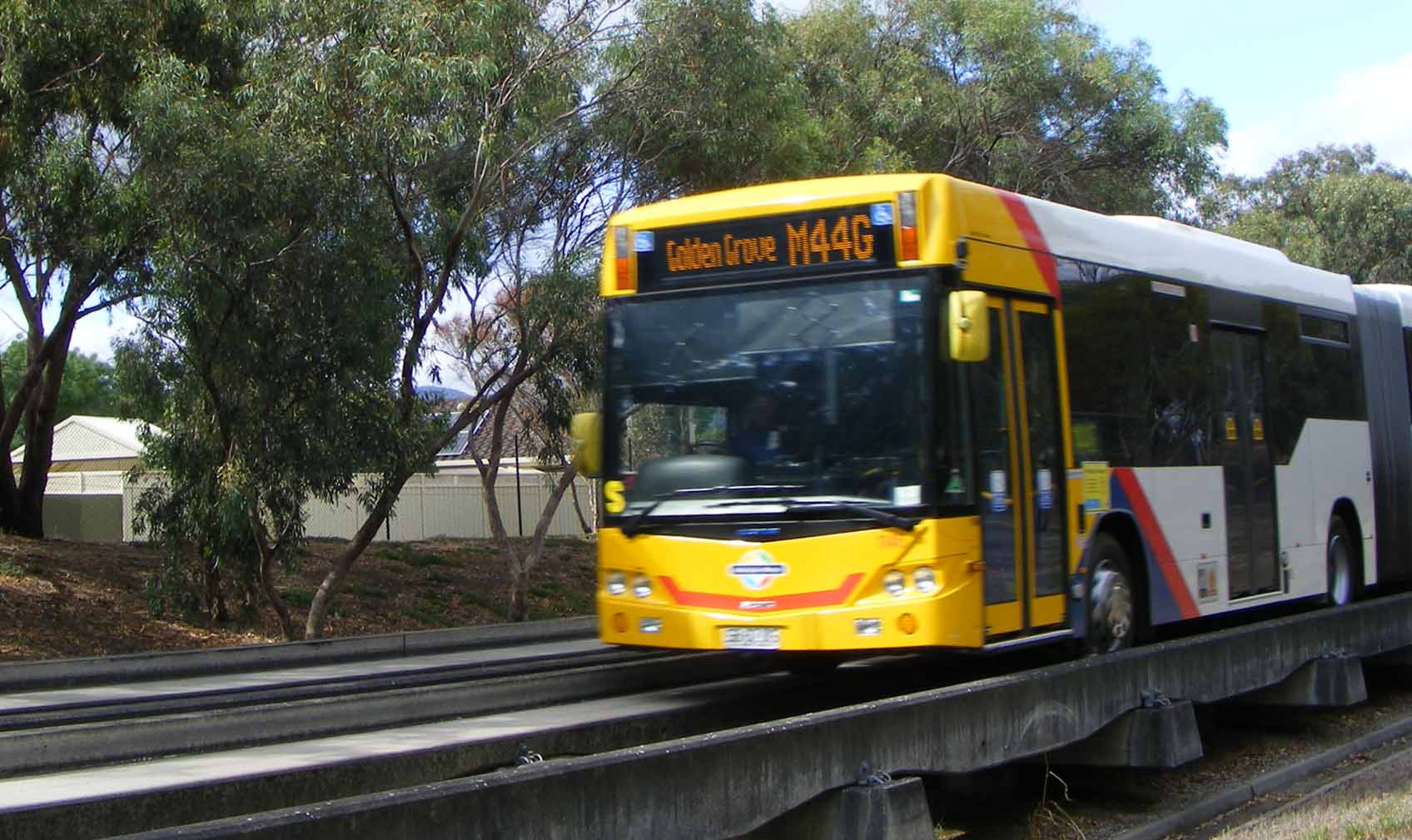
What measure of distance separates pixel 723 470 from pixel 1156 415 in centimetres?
414

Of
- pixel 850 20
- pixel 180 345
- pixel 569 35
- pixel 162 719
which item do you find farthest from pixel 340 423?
pixel 850 20

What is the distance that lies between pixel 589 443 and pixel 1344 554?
9.02 m

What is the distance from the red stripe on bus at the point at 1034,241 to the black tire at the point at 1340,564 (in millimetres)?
5935

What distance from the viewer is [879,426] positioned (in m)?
9.73

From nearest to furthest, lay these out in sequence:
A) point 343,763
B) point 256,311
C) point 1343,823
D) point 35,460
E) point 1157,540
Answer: point 343,763 → point 1343,823 → point 1157,540 → point 256,311 → point 35,460

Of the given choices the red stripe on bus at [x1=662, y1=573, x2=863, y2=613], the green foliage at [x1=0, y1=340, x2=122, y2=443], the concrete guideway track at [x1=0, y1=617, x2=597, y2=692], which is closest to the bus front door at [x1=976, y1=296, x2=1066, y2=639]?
the red stripe on bus at [x1=662, y1=573, x2=863, y2=613]

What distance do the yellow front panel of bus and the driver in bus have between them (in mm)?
588

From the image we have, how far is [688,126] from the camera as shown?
71.1 feet

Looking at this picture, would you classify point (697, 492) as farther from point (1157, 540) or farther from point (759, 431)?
point (1157, 540)

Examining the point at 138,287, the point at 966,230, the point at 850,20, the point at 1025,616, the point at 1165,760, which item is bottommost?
the point at 1165,760

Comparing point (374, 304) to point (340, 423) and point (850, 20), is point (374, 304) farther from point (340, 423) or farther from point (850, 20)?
point (850, 20)

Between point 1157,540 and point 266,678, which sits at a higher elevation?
point 1157,540

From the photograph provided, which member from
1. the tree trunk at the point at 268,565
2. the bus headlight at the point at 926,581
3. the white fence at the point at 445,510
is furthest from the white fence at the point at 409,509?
the bus headlight at the point at 926,581

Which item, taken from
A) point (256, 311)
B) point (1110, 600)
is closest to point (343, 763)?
point (1110, 600)
